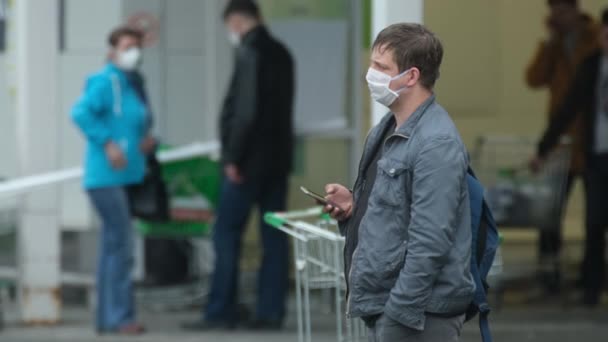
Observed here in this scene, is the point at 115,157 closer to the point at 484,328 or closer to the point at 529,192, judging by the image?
the point at 529,192

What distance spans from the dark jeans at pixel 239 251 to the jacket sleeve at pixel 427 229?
456 cm

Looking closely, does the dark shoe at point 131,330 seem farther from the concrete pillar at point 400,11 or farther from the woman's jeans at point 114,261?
the concrete pillar at point 400,11

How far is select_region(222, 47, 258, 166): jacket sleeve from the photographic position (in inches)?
344

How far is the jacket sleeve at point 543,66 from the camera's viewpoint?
1062 cm

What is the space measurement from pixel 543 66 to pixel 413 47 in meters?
6.38

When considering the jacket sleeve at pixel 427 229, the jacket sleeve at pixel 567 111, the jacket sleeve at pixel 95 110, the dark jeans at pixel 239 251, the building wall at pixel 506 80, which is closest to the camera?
the jacket sleeve at pixel 427 229

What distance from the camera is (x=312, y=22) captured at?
10344 millimetres

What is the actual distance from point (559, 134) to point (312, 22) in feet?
6.30

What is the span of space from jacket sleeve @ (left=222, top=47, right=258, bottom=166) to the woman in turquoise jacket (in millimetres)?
556

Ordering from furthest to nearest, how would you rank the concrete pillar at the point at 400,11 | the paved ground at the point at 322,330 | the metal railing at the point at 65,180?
1. the metal railing at the point at 65,180
2. the paved ground at the point at 322,330
3. the concrete pillar at the point at 400,11

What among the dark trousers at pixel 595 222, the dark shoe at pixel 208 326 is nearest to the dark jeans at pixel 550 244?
the dark trousers at pixel 595 222

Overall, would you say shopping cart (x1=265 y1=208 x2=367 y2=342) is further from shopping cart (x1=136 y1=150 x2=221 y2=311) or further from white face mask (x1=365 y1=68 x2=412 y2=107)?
shopping cart (x1=136 y1=150 x2=221 y2=311)

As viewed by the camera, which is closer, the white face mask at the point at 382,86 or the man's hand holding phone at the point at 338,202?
the white face mask at the point at 382,86

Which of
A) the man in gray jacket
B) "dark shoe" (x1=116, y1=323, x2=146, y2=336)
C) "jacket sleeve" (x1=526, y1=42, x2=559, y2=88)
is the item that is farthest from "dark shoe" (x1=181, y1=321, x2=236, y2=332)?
the man in gray jacket
